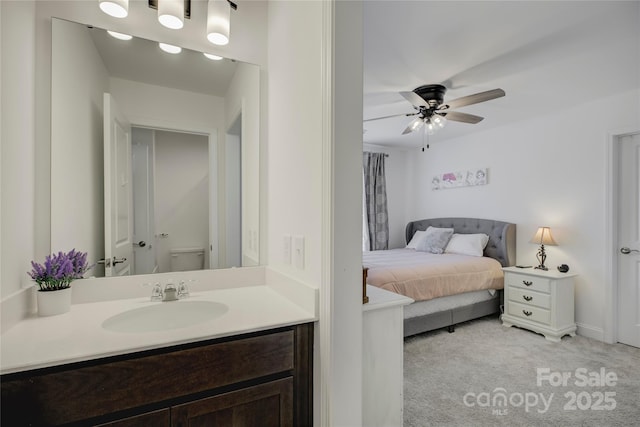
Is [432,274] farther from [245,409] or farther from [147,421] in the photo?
[147,421]

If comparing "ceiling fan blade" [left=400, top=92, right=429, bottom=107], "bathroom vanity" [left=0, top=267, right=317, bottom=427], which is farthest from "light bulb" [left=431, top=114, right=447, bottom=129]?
"bathroom vanity" [left=0, top=267, right=317, bottom=427]

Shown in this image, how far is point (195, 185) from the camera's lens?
5.52ft

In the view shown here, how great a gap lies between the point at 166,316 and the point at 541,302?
355 cm

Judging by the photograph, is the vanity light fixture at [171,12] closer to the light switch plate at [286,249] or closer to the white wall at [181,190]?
the white wall at [181,190]

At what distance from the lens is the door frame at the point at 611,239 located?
3029mm

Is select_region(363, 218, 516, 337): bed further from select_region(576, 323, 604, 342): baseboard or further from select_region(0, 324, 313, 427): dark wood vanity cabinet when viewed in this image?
select_region(0, 324, 313, 427): dark wood vanity cabinet

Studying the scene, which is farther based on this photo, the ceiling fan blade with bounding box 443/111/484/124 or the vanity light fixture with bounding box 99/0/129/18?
the ceiling fan blade with bounding box 443/111/484/124

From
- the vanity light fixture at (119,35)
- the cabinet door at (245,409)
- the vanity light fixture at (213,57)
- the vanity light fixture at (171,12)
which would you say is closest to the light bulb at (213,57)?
the vanity light fixture at (213,57)

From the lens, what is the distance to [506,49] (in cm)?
221

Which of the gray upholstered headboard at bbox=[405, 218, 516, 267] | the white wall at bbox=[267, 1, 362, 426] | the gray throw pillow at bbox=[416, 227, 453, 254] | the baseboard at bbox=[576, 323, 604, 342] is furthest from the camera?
the gray throw pillow at bbox=[416, 227, 453, 254]

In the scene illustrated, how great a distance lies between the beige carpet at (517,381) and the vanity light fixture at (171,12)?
98.6 inches

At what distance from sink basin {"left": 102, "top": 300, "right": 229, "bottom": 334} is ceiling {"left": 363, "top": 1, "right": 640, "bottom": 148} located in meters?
1.83

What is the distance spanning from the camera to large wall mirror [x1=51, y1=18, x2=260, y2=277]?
4.40 ft

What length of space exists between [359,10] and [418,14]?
2.96 feet
